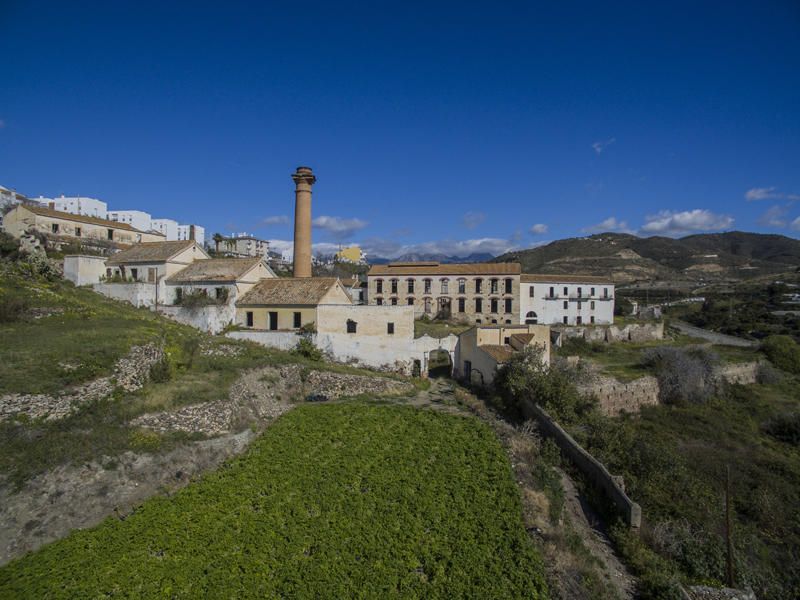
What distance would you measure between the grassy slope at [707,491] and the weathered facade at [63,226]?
36357 mm

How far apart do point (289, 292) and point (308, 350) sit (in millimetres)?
4444

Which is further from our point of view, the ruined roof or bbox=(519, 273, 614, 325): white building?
bbox=(519, 273, 614, 325): white building

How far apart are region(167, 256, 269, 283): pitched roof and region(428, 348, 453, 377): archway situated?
12809mm

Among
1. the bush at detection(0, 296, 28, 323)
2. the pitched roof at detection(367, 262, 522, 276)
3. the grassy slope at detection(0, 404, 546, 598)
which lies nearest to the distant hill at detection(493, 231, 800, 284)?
the pitched roof at detection(367, 262, 522, 276)

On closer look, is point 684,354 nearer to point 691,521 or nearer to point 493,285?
point 493,285

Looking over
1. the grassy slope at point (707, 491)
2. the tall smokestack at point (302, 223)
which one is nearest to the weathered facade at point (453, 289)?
the tall smokestack at point (302, 223)

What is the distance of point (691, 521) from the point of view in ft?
42.3

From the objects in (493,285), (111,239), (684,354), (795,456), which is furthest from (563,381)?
(111,239)

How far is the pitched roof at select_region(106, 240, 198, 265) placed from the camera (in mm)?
29097

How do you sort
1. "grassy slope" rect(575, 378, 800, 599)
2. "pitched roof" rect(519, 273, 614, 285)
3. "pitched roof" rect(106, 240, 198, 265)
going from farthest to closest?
1. "pitched roof" rect(519, 273, 614, 285)
2. "pitched roof" rect(106, 240, 198, 265)
3. "grassy slope" rect(575, 378, 800, 599)

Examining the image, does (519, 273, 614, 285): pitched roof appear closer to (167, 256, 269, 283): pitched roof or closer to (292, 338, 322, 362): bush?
(292, 338, 322, 362): bush

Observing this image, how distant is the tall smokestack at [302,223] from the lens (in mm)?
32750

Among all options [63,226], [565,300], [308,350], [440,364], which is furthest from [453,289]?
[63,226]

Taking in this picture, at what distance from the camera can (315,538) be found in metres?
9.37
